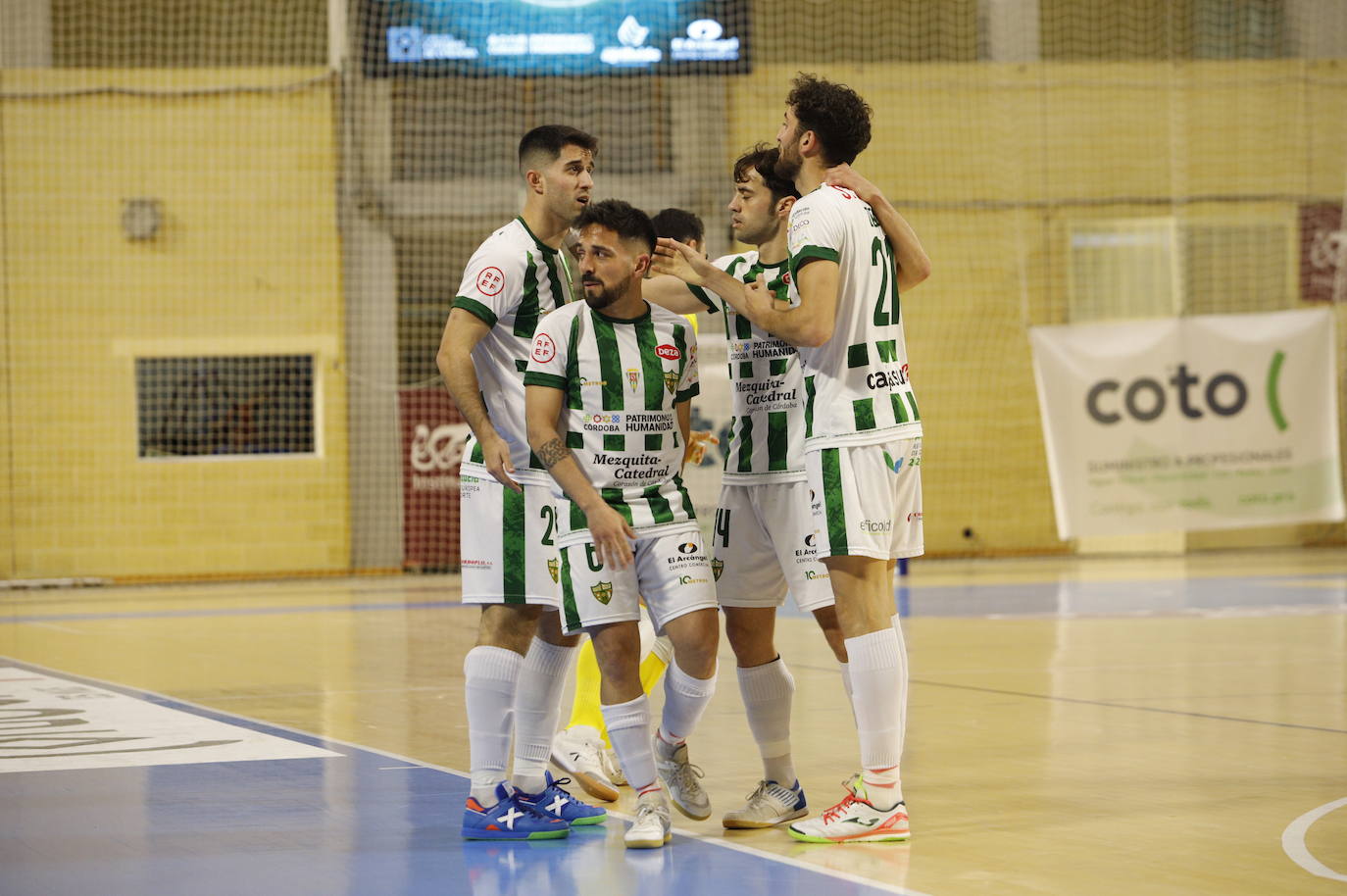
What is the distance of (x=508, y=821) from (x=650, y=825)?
44 centimetres

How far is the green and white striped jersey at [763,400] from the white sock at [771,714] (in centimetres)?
56

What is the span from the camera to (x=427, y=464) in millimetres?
16844

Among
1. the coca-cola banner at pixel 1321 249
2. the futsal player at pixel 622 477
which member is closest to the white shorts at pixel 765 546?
the futsal player at pixel 622 477

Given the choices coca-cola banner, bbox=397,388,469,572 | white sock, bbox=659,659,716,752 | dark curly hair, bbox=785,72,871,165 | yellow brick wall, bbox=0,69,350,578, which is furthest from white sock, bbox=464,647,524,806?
yellow brick wall, bbox=0,69,350,578

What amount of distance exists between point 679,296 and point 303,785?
196 cm

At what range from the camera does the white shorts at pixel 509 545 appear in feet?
14.3

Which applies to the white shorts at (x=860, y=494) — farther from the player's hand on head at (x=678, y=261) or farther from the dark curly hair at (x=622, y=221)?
the dark curly hair at (x=622, y=221)

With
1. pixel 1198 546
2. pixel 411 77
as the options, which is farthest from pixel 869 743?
pixel 1198 546

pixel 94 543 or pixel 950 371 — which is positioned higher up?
pixel 950 371

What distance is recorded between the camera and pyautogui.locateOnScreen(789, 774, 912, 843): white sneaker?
412 cm

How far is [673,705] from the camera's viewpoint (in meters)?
4.45

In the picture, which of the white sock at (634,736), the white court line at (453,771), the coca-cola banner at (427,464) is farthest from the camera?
the coca-cola banner at (427,464)

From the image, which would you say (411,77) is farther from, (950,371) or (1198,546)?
(1198,546)

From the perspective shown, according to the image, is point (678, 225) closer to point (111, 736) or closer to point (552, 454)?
point (552, 454)
